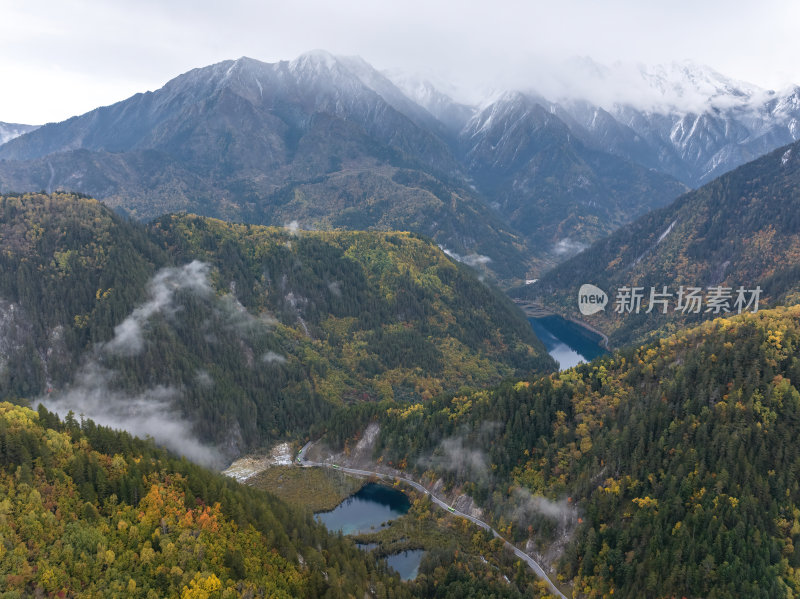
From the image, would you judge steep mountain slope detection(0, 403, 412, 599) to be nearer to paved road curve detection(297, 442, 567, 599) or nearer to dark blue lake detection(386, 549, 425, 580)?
dark blue lake detection(386, 549, 425, 580)

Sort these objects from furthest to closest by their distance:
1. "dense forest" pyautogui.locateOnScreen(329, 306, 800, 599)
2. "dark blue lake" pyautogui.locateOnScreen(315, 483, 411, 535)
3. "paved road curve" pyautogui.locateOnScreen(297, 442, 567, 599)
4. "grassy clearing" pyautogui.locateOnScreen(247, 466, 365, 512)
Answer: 1. "grassy clearing" pyautogui.locateOnScreen(247, 466, 365, 512)
2. "dark blue lake" pyautogui.locateOnScreen(315, 483, 411, 535)
3. "paved road curve" pyautogui.locateOnScreen(297, 442, 567, 599)
4. "dense forest" pyautogui.locateOnScreen(329, 306, 800, 599)

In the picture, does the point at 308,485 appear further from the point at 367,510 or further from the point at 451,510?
the point at 451,510

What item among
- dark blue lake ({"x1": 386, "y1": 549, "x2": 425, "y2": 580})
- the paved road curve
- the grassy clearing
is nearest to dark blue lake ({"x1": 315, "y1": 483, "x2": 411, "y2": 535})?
the grassy clearing

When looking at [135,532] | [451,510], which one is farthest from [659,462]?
[135,532]

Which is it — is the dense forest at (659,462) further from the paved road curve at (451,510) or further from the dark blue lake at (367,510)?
the dark blue lake at (367,510)

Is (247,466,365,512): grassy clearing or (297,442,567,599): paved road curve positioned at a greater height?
(297,442,567,599): paved road curve

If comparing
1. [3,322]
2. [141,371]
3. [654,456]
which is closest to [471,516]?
[654,456]
